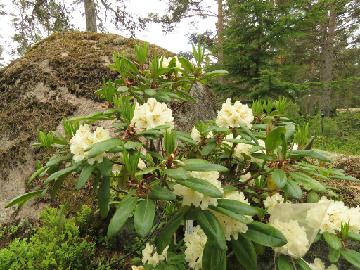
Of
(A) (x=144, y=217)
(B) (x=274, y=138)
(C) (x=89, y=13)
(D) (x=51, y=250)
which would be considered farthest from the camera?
(C) (x=89, y=13)

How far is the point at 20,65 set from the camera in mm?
4547

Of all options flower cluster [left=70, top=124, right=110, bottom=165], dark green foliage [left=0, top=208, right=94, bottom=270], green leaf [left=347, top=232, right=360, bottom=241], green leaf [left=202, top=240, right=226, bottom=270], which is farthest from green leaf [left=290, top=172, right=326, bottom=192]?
dark green foliage [left=0, top=208, right=94, bottom=270]

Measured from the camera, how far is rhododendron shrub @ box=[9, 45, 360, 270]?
55.4 inches

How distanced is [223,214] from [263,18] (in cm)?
638

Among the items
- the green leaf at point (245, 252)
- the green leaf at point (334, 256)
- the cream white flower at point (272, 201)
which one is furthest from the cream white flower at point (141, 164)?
the green leaf at point (334, 256)

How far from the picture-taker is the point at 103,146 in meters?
1.43

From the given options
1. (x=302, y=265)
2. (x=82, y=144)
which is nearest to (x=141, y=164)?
(x=82, y=144)

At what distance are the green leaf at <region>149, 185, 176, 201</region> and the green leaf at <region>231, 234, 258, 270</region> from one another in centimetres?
38

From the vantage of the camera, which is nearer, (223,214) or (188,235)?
(223,214)

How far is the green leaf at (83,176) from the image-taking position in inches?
56.1

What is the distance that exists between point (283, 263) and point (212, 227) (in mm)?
477

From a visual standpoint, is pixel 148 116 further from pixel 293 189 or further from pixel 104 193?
pixel 293 189

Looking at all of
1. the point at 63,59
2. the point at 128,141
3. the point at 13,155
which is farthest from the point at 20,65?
the point at 128,141

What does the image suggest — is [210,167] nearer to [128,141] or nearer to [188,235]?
[128,141]
